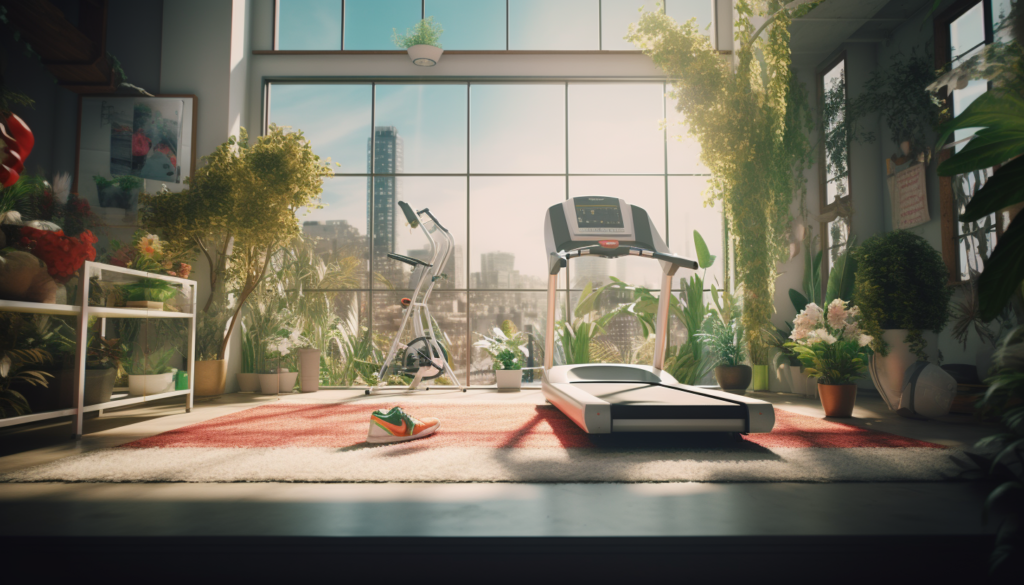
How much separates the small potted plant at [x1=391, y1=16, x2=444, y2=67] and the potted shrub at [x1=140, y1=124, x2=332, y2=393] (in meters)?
1.79

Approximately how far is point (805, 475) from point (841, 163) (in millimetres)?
4549

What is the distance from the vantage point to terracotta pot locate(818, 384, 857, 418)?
3.30 m

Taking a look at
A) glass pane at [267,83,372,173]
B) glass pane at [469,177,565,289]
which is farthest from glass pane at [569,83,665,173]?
glass pane at [267,83,372,173]

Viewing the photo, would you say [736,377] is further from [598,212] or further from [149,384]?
[149,384]

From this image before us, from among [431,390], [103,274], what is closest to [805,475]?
[103,274]

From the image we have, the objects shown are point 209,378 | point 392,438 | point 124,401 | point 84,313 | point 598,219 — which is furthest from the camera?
point 209,378

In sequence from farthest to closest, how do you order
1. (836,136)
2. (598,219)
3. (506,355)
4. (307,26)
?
(307,26), (506,355), (836,136), (598,219)

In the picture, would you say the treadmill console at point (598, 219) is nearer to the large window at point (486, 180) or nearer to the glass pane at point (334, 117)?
the large window at point (486, 180)

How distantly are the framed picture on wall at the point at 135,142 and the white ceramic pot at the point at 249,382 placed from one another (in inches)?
78.5

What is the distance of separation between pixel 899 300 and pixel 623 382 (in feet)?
6.05

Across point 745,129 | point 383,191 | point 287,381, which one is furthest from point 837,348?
point 383,191

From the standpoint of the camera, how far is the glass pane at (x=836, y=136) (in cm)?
524

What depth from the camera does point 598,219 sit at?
3652mm

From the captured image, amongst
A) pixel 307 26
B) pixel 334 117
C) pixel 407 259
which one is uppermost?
pixel 307 26
